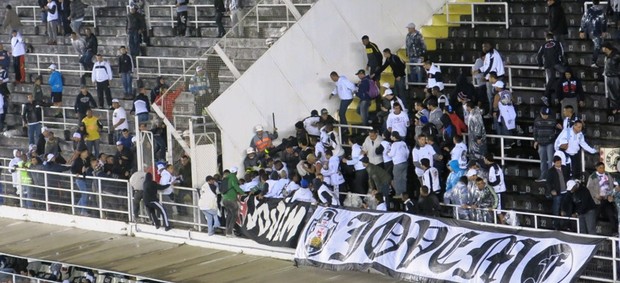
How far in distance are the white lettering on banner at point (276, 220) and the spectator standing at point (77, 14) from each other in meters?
13.2

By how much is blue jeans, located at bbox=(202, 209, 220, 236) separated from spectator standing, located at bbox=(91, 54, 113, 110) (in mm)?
7491

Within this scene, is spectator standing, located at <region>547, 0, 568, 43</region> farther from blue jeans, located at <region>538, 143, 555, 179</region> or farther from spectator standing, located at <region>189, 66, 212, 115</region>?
spectator standing, located at <region>189, 66, 212, 115</region>

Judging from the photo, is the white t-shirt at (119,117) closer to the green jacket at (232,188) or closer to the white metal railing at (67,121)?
the white metal railing at (67,121)

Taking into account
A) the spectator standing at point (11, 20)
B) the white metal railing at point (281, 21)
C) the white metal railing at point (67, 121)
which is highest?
the spectator standing at point (11, 20)

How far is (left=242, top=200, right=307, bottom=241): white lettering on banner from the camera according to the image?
101 ft

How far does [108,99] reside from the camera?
3956 centimetres

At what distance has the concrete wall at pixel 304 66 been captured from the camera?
34281mm

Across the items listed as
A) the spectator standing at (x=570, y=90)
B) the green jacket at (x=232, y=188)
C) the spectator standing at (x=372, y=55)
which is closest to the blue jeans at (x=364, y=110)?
the spectator standing at (x=372, y=55)

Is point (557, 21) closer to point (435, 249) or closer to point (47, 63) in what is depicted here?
point (435, 249)

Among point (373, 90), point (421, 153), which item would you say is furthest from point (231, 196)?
point (373, 90)

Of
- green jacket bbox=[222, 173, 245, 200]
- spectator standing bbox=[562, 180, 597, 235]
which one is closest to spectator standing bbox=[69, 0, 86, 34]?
green jacket bbox=[222, 173, 245, 200]

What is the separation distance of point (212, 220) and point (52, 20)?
1263 cm

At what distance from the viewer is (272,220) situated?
103 ft

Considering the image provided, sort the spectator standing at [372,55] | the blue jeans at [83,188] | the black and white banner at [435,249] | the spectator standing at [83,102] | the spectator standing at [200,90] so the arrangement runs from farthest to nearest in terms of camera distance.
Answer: the spectator standing at [83,102] → the blue jeans at [83,188] → the spectator standing at [372,55] → the spectator standing at [200,90] → the black and white banner at [435,249]
